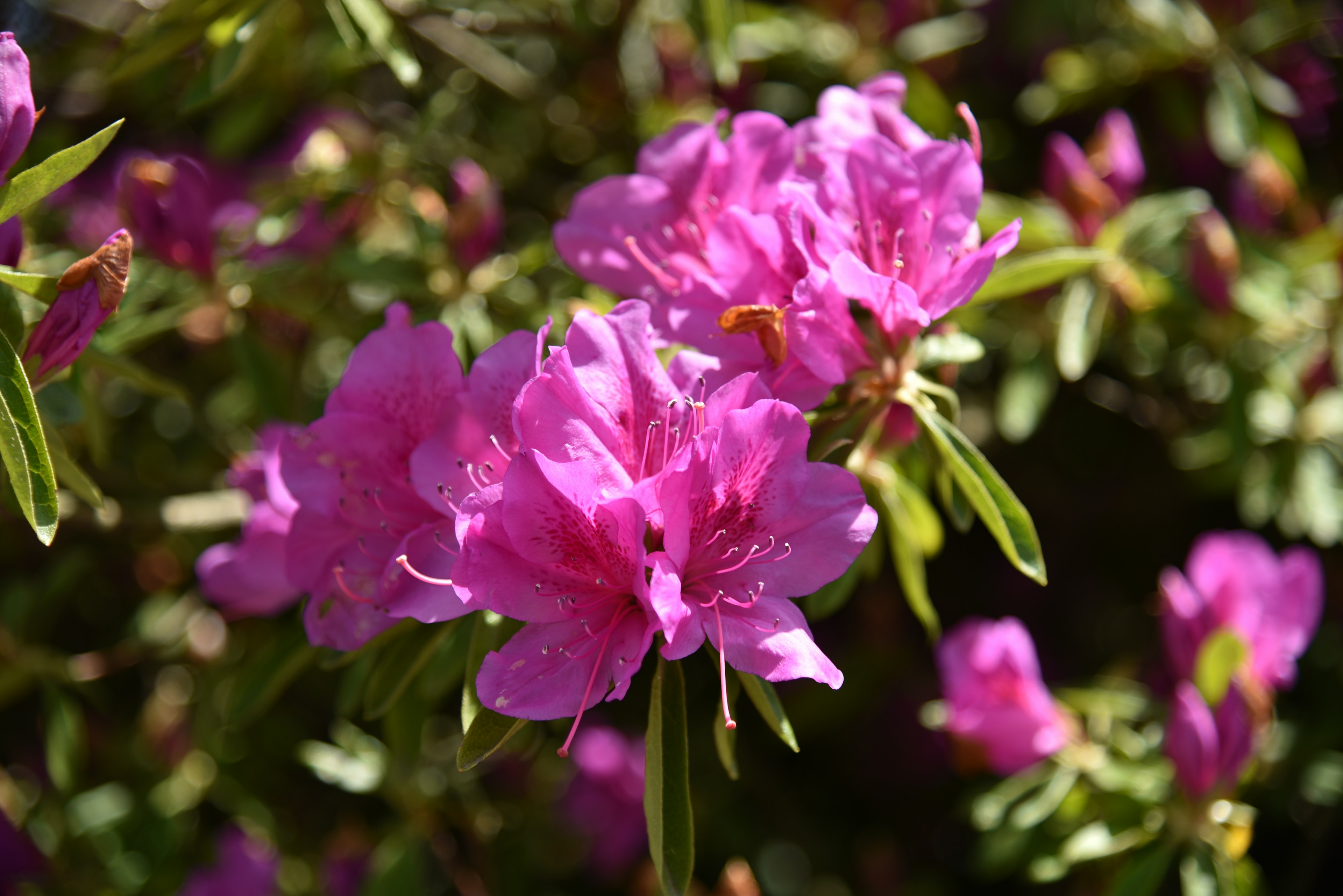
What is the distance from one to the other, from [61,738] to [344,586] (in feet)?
3.63

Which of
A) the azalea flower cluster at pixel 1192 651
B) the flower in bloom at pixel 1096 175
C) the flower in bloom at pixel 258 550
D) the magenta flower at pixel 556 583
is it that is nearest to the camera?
the magenta flower at pixel 556 583

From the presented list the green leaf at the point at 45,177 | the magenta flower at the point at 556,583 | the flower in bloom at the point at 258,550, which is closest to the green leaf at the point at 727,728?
the magenta flower at the point at 556,583

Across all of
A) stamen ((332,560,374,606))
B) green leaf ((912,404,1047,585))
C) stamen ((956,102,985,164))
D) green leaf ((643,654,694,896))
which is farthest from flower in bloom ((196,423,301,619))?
stamen ((956,102,985,164))

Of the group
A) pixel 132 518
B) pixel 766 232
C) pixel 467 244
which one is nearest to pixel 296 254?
pixel 467 244

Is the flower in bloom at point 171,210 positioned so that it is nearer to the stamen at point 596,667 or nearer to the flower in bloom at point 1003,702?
the stamen at point 596,667

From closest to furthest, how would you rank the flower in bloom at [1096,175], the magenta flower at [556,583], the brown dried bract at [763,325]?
the magenta flower at [556,583]
the brown dried bract at [763,325]
the flower in bloom at [1096,175]

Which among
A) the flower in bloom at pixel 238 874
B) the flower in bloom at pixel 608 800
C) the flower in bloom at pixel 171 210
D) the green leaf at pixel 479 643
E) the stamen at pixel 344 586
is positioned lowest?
the flower in bloom at pixel 608 800

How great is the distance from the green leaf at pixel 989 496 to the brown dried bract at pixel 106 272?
2.91ft

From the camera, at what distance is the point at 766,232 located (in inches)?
42.8

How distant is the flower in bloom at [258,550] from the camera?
132 cm

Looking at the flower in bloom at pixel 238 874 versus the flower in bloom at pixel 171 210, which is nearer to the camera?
the flower in bloom at pixel 171 210

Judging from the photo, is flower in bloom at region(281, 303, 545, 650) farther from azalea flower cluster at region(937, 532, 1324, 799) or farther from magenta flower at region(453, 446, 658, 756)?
azalea flower cluster at region(937, 532, 1324, 799)

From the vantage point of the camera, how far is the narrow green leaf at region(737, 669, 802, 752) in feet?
3.29

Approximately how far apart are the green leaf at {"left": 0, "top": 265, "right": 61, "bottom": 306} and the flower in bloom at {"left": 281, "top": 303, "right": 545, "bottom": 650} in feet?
0.95
